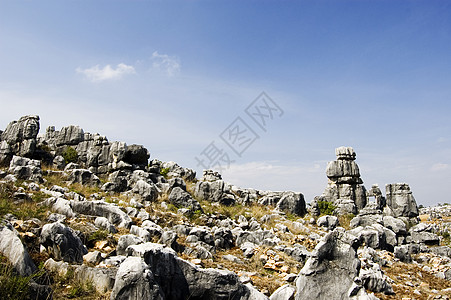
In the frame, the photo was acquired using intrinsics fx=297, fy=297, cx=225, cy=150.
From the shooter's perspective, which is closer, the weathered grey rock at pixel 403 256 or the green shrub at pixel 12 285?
the green shrub at pixel 12 285

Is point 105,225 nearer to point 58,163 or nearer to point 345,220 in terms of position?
point 58,163

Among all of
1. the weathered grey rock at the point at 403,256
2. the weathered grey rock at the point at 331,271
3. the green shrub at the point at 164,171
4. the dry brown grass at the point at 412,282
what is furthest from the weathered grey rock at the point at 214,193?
the weathered grey rock at the point at 331,271

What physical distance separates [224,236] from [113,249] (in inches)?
165

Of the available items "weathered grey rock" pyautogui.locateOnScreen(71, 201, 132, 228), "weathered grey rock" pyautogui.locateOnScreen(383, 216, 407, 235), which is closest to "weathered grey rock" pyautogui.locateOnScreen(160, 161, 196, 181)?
"weathered grey rock" pyautogui.locateOnScreen(71, 201, 132, 228)

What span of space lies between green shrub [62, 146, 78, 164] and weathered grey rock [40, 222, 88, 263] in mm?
16789

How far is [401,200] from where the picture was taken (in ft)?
99.5

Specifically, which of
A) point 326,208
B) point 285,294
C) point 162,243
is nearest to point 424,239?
point 326,208

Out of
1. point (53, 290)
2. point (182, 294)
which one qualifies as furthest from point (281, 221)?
point (53, 290)

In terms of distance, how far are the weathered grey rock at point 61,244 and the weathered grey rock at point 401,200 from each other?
103ft

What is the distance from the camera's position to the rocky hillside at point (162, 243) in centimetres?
505

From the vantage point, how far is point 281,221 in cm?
1588

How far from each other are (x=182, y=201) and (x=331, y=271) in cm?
1008

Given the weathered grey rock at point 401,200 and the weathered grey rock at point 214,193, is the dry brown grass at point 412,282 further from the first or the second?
the weathered grey rock at point 401,200

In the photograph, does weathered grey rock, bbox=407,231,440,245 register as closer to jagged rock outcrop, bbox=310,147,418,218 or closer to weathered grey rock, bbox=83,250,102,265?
jagged rock outcrop, bbox=310,147,418,218
